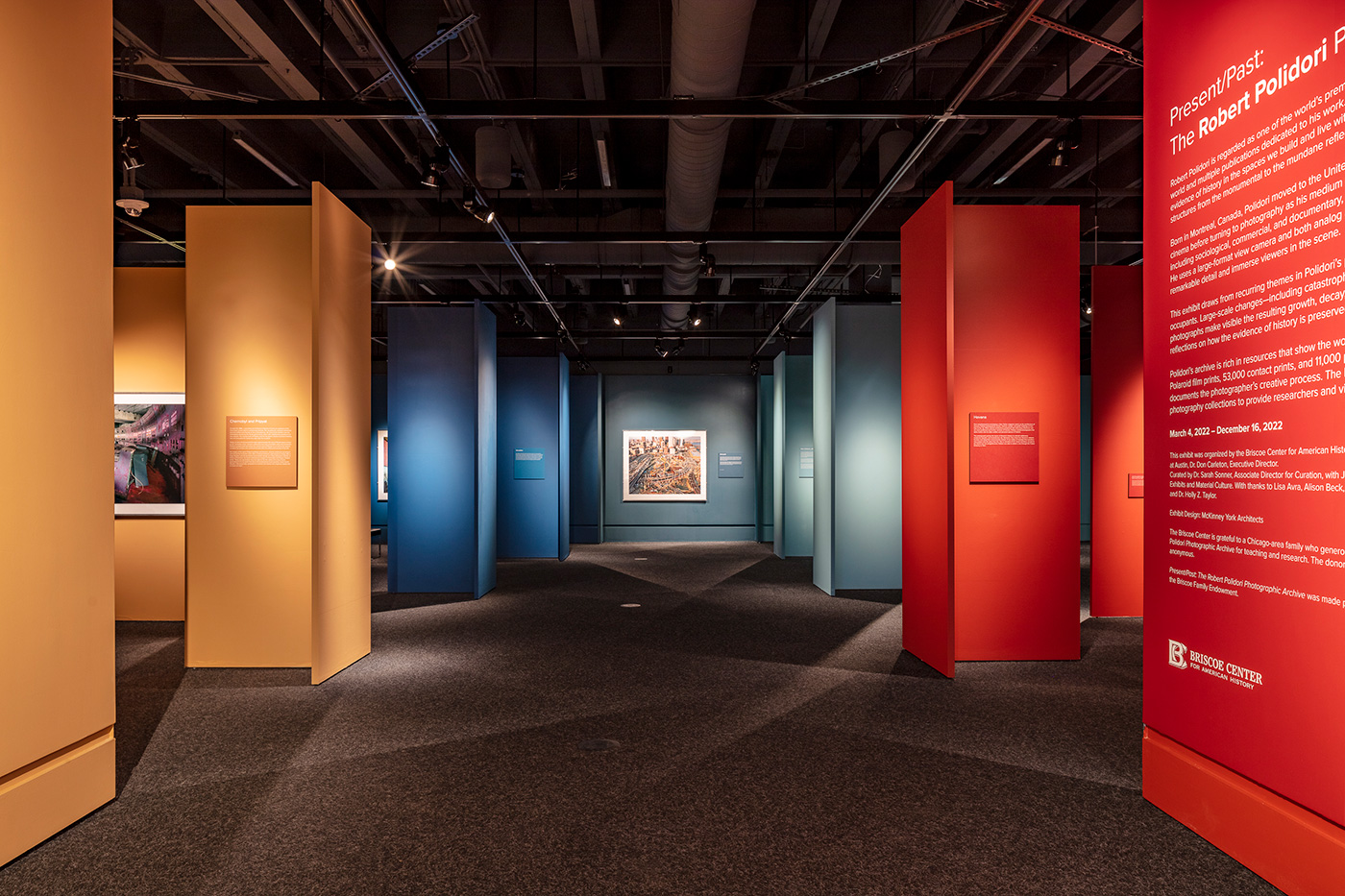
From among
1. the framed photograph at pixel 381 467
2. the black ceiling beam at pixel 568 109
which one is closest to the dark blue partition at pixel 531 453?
the framed photograph at pixel 381 467

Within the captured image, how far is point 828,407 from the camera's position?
397 inches

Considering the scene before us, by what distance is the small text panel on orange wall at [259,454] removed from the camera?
6336mm

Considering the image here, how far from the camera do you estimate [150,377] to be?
8258 mm

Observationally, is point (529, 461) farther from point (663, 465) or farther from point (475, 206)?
point (475, 206)

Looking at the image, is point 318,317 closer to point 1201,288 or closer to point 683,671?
point 683,671

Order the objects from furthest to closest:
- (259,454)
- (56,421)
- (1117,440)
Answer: (1117,440), (259,454), (56,421)

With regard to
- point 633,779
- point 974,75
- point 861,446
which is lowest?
point 633,779

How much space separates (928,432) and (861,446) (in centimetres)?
372

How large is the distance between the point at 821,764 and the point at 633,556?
1068cm

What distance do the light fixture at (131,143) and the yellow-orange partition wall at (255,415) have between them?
2.33ft

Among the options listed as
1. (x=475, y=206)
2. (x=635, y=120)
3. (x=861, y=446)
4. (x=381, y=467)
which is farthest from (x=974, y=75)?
(x=381, y=467)

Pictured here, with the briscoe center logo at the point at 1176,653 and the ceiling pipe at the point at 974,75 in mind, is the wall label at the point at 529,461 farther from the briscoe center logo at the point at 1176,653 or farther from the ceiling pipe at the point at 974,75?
the briscoe center logo at the point at 1176,653

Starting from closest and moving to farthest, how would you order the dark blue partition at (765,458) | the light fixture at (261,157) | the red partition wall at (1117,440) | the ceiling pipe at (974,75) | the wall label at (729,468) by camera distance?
the ceiling pipe at (974,75), the light fixture at (261,157), the red partition wall at (1117,440), the dark blue partition at (765,458), the wall label at (729,468)

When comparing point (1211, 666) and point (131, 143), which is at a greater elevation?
point (131, 143)
